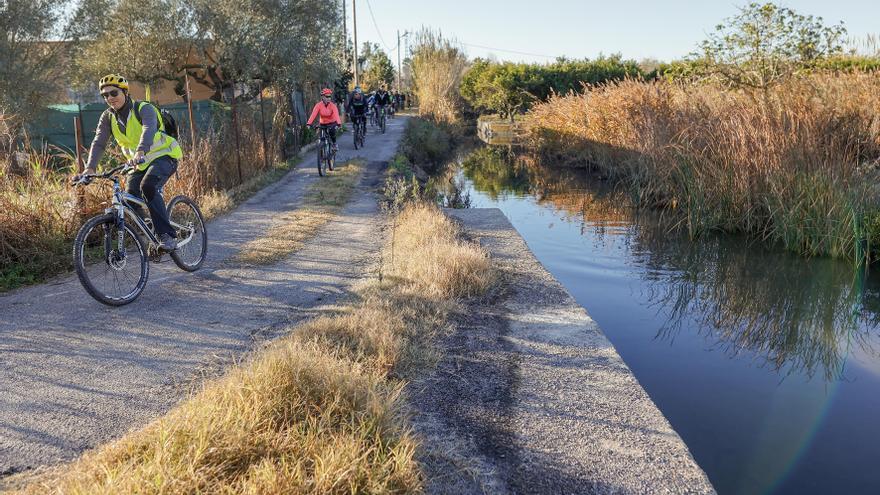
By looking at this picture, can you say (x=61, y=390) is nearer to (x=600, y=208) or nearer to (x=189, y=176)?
(x=189, y=176)

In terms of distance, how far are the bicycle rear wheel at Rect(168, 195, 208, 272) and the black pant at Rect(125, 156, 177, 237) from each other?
0.75 ft

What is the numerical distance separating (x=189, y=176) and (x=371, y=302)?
251 inches

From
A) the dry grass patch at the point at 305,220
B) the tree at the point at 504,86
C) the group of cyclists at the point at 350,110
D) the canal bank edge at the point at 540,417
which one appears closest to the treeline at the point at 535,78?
the tree at the point at 504,86

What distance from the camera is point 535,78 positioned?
32188 millimetres

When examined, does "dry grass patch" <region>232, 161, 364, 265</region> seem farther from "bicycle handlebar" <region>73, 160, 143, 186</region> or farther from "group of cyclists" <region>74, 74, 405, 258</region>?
"bicycle handlebar" <region>73, 160, 143, 186</region>

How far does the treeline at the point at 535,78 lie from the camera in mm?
31344

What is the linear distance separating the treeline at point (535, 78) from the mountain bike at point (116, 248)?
82.8 feet

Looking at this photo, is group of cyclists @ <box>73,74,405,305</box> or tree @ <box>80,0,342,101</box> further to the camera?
tree @ <box>80,0,342,101</box>

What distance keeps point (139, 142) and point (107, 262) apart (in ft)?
3.43

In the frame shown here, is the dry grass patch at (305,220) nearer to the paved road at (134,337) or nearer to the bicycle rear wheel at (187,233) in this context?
the paved road at (134,337)

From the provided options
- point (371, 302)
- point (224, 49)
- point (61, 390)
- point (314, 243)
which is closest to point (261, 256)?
point (314, 243)

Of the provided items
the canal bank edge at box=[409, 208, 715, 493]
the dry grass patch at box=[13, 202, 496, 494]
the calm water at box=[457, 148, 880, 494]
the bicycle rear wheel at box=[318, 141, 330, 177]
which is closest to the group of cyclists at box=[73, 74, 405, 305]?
the dry grass patch at box=[13, 202, 496, 494]

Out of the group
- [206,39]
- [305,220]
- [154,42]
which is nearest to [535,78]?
[206,39]

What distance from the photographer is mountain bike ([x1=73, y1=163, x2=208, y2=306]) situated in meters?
5.16
